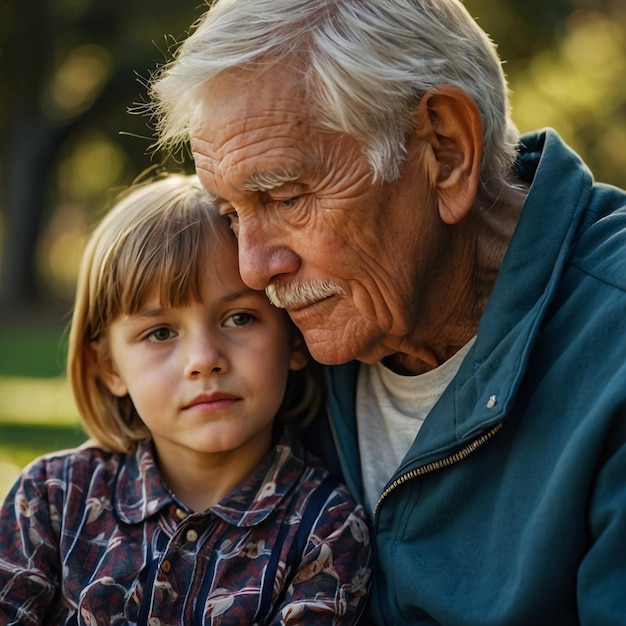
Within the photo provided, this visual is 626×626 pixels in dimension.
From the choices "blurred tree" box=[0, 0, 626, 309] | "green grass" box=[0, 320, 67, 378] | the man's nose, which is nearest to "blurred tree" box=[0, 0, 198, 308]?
"blurred tree" box=[0, 0, 626, 309]

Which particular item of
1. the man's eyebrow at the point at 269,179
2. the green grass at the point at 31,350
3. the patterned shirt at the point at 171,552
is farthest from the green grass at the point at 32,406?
the man's eyebrow at the point at 269,179

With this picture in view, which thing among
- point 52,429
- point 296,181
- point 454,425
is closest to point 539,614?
point 454,425

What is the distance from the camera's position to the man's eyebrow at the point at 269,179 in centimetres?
245

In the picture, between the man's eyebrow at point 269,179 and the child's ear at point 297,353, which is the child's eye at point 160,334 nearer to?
the child's ear at point 297,353

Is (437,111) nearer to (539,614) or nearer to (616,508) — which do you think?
(616,508)

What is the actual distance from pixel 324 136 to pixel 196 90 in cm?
35

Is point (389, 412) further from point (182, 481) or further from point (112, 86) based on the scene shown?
point (112, 86)

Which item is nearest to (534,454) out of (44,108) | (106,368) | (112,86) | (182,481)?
(182,481)

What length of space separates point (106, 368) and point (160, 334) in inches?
12.7

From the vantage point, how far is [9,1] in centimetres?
2047

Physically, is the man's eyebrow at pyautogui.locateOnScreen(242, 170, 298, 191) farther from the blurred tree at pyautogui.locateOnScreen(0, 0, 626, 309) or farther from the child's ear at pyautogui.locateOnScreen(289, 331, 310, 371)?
the blurred tree at pyautogui.locateOnScreen(0, 0, 626, 309)

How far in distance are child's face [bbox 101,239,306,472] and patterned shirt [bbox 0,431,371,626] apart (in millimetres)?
163

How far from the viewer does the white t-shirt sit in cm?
277

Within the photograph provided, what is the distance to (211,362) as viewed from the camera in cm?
266
